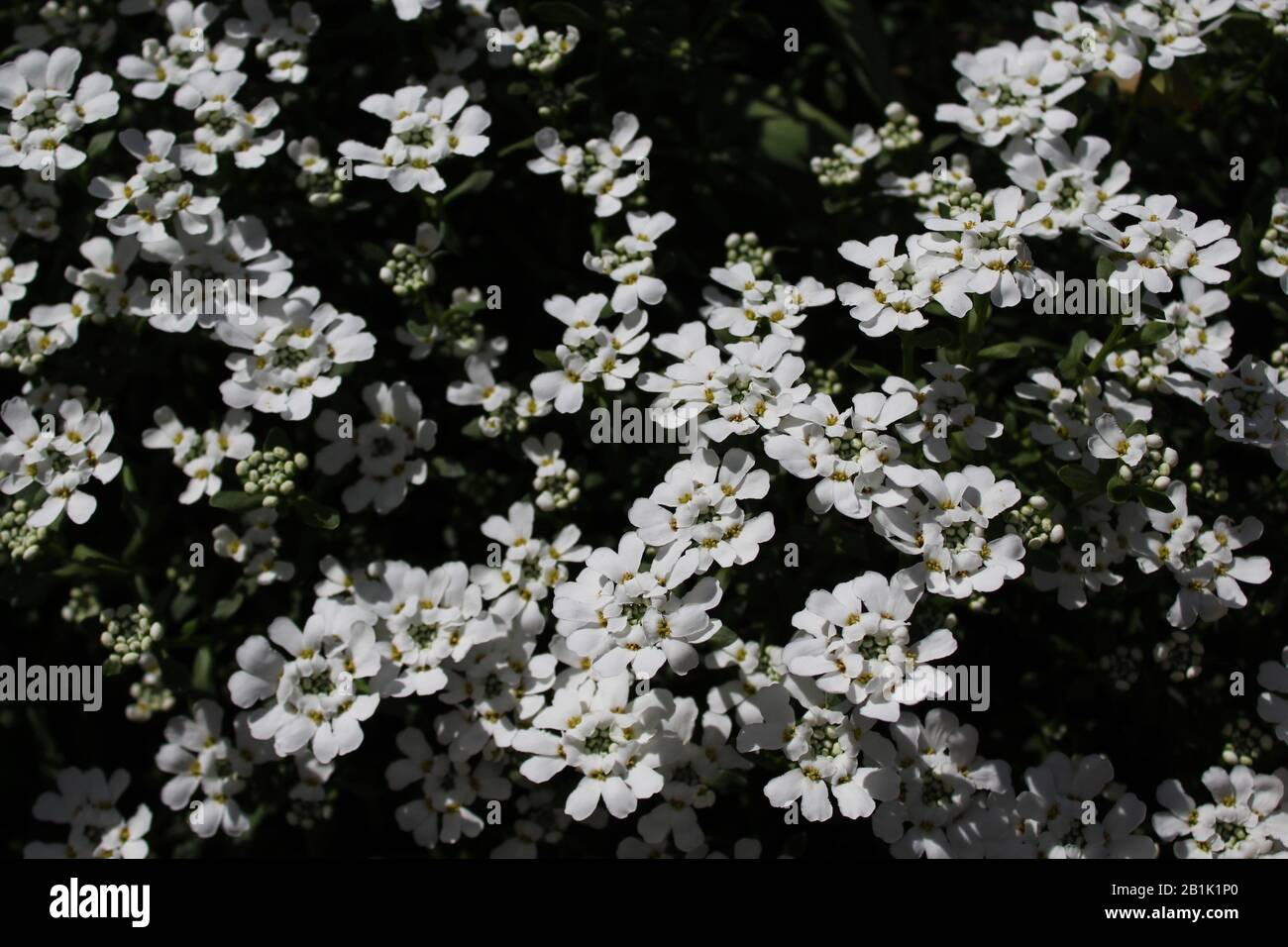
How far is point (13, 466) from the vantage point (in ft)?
15.3

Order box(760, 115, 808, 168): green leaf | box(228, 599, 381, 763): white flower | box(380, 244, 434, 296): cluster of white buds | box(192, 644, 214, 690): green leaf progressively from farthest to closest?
box(760, 115, 808, 168): green leaf → box(380, 244, 434, 296): cluster of white buds → box(192, 644, 214, 690): green leaf → box(228, 599, 381, 763): white flower

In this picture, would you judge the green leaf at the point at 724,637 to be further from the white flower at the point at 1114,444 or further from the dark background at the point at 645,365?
the white flower at the point at 1114,444

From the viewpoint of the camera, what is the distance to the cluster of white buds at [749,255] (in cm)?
493

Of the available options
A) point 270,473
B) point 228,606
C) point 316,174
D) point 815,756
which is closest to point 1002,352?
point 815,756

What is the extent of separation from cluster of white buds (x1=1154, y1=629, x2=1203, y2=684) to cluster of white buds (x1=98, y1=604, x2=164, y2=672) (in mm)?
4057

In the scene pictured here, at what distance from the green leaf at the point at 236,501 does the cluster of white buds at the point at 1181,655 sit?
3687 millimetres

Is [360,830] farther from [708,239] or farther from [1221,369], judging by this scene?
[1221,369]

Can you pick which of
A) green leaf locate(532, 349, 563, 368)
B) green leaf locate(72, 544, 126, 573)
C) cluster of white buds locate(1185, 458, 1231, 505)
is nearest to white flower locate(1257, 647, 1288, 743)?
cluster of white buds locate(1185, 458, 1231, 505)

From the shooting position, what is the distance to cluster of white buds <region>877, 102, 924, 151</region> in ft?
17.2

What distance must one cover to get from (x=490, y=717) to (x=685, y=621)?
1.00m

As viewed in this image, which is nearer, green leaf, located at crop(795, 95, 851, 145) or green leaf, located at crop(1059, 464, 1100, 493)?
green leaf, located at crop(1059, 464, 1100, 493)

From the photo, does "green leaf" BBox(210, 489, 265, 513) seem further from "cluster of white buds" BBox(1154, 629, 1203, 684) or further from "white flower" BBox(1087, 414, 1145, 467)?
"cluster of white buds" BBox(1154, 629, 1203, 684)
